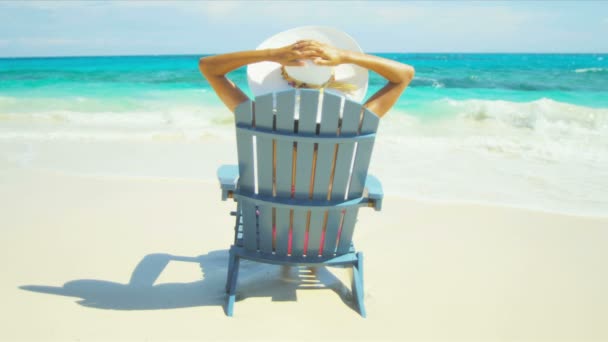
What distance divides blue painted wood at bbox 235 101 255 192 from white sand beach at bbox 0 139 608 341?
Answer: 2.54 ft

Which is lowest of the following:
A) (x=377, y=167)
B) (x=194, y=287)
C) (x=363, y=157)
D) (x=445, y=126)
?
(x=445, y=126)

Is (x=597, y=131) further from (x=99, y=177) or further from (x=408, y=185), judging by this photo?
(x=99, y=177)

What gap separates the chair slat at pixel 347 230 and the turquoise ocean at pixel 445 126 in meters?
2.68

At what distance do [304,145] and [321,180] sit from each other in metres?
0.23

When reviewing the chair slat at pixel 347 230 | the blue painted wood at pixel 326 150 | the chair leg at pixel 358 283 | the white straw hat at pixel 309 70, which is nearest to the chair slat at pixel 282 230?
the blue painted wood at pixel 326 150

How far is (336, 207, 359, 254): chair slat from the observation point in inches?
113

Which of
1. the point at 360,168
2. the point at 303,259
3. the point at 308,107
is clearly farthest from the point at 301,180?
the point at 303,259

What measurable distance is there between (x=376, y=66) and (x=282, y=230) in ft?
3.45

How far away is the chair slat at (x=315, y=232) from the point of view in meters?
2.83

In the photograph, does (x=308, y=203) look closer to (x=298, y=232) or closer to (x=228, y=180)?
(x=298, y=232)

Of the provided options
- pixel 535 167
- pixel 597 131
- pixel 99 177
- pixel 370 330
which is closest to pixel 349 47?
pixel 370 330

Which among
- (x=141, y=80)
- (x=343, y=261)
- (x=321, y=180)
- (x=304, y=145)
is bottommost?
(x=141, y=80)

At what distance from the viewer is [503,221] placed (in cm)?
473

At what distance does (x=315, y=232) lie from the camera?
2.89m
